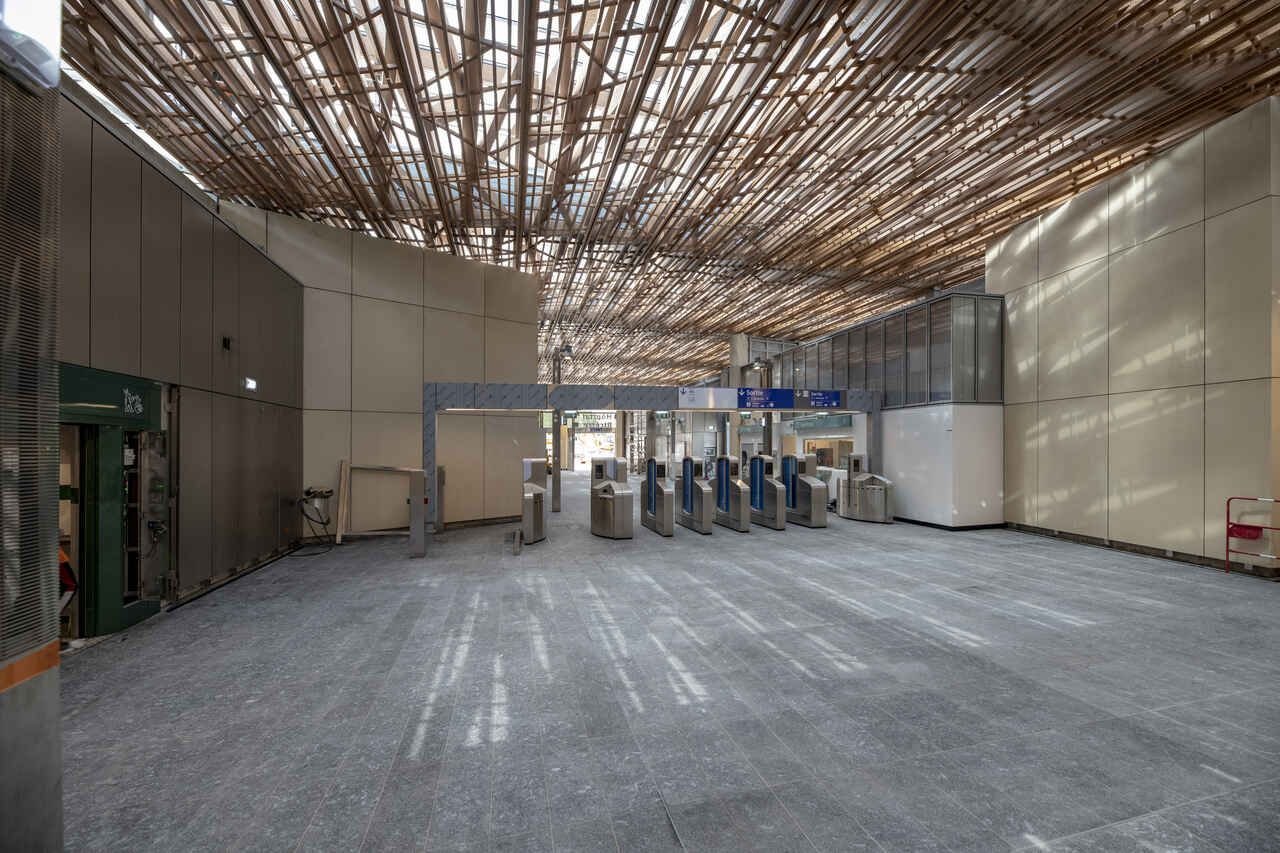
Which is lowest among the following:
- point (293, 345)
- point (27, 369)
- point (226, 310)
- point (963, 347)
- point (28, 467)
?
point (28, 467)

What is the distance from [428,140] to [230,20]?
2414 millimetres

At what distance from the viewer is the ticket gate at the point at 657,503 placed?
35.8ft

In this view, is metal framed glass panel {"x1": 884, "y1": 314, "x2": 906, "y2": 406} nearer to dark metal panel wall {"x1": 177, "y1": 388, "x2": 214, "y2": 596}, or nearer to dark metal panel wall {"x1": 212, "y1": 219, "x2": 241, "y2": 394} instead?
dark metal panel wall {"x1": 212, "y1": 219, "x2": 241, "y2": 394}

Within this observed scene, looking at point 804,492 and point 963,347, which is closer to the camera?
point 963,347

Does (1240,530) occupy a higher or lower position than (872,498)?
higher

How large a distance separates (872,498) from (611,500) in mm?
6557

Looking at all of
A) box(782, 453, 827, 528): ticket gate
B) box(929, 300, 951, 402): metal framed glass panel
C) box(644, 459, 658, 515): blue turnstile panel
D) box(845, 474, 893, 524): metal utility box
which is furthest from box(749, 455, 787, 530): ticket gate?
box(929, 300, 951, 402): metal framed glass panel

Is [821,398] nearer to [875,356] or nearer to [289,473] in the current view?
[875,356]

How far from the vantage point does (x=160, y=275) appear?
577cm

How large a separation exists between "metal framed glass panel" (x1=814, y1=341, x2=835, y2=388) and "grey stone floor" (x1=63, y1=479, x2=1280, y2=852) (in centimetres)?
1102

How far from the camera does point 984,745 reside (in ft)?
10.1

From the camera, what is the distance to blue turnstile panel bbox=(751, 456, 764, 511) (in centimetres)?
1274

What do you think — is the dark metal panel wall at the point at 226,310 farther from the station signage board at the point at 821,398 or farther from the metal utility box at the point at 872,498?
the metal utility box at the point at 872,498

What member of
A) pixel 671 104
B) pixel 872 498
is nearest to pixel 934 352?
pixel 872 498
